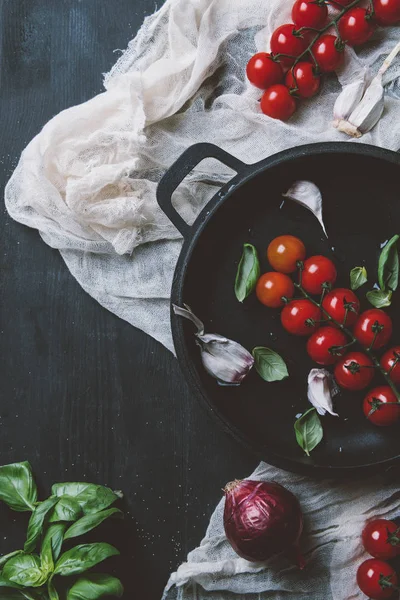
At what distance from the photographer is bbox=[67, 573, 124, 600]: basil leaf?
114 cm

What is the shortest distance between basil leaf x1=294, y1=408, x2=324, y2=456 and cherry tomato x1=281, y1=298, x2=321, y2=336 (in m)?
0.14

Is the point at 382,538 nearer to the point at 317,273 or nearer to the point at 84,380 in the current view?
the point at 317,273

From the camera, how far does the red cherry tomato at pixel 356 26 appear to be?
4.05 ft

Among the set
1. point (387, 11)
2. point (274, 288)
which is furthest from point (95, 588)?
point (387, 11)

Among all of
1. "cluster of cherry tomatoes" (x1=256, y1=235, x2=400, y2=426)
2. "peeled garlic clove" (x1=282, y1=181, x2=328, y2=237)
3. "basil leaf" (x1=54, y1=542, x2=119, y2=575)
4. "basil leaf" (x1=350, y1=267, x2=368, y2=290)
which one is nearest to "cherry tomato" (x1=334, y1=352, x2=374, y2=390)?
"cluster of cherry tomatoes" (x1=256, y1=235, x2=400, y2=426)

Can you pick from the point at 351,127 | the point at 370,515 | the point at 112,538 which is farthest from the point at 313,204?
the point at 112,538

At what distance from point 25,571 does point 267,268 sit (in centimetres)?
64

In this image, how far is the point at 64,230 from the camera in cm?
→ 128

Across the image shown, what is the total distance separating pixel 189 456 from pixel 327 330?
34 centimetres

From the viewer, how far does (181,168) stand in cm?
118

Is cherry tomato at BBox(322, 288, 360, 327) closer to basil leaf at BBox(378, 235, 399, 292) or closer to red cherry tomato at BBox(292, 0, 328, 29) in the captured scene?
basil leaf at BBox(378, 235, 399, 292)

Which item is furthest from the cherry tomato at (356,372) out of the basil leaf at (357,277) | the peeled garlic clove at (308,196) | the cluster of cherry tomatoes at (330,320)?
the peeled garlic clove at (308,196)

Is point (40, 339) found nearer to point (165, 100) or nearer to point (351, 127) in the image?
point (165, 100)

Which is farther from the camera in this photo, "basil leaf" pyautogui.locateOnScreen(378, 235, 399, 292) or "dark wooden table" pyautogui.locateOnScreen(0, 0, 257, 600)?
"dark wooden table" pyautogui.locateOnScreen(0, 0, 257, 600)
